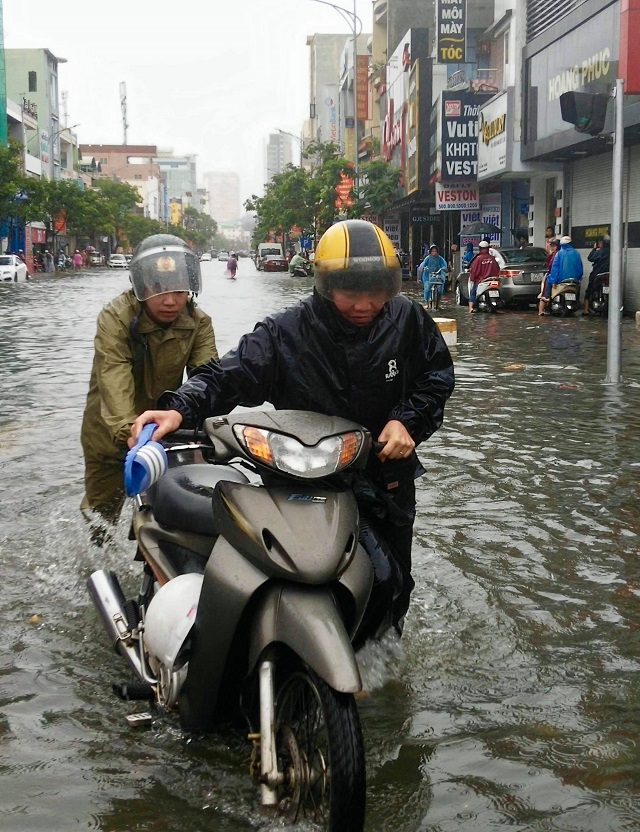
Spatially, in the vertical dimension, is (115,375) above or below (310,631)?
above

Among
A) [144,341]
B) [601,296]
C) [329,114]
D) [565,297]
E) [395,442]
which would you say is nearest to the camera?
[395,442]

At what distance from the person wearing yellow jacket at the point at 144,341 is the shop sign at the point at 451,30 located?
31.4 meters

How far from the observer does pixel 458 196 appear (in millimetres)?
35688

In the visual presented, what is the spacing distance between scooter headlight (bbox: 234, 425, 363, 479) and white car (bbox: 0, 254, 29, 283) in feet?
147

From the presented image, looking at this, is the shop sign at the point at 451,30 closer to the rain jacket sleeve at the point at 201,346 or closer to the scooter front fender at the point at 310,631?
the rain jacket sleeve at the point at 201,346

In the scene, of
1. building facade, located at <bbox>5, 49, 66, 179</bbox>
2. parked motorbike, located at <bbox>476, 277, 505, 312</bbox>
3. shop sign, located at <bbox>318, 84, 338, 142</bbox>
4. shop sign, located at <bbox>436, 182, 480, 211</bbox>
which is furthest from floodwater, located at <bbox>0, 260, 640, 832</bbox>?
building facade, located at <bbox>5, 49, 66, 179</bbox>

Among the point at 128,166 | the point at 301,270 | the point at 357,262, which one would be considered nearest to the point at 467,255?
the point at 301,270

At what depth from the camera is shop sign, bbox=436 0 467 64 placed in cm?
3384

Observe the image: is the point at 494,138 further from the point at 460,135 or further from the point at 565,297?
the point at 565,297

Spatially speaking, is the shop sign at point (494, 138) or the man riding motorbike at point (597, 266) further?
the shop sign at point (494, 138)

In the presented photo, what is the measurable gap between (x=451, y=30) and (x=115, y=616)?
3313 cm

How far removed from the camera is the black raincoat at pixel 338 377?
Answer: 135 inches

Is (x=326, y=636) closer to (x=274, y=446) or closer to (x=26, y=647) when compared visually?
(x=274, y=446)

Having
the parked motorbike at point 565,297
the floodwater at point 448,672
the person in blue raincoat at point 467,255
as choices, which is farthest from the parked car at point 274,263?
the floodwater at point 448,672
